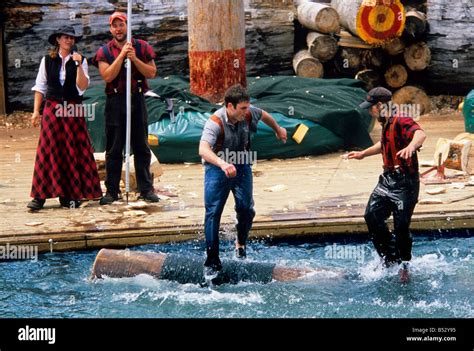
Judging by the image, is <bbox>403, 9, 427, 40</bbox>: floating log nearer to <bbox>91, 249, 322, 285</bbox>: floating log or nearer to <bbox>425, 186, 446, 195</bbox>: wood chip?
<bbox>425, 186, 446, 195</bbox>: wood chip

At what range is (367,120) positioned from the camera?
13258mm

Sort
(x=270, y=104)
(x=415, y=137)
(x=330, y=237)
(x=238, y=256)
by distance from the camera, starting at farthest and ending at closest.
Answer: (x=270, y=104) < (x=330, y=237) < (x=238, y=256) < (x=415, y=137)

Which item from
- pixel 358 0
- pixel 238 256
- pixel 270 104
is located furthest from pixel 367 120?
pixel 238 256

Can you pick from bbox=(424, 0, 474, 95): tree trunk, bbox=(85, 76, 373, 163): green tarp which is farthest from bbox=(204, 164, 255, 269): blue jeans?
bbox=(424, 0, 474, 95): tree trunk

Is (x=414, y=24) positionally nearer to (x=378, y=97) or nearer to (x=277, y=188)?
(x=277, y=188)

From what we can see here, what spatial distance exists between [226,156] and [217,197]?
0.32 metres

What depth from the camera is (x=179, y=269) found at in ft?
29.2

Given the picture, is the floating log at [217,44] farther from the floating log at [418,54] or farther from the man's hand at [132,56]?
the man's hand at [132,56]

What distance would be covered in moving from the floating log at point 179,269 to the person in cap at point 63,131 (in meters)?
1.66

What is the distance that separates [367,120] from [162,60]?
3805mm

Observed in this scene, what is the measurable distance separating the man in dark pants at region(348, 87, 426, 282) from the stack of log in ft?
21.1

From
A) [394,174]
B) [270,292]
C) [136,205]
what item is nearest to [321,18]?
[136,205]
